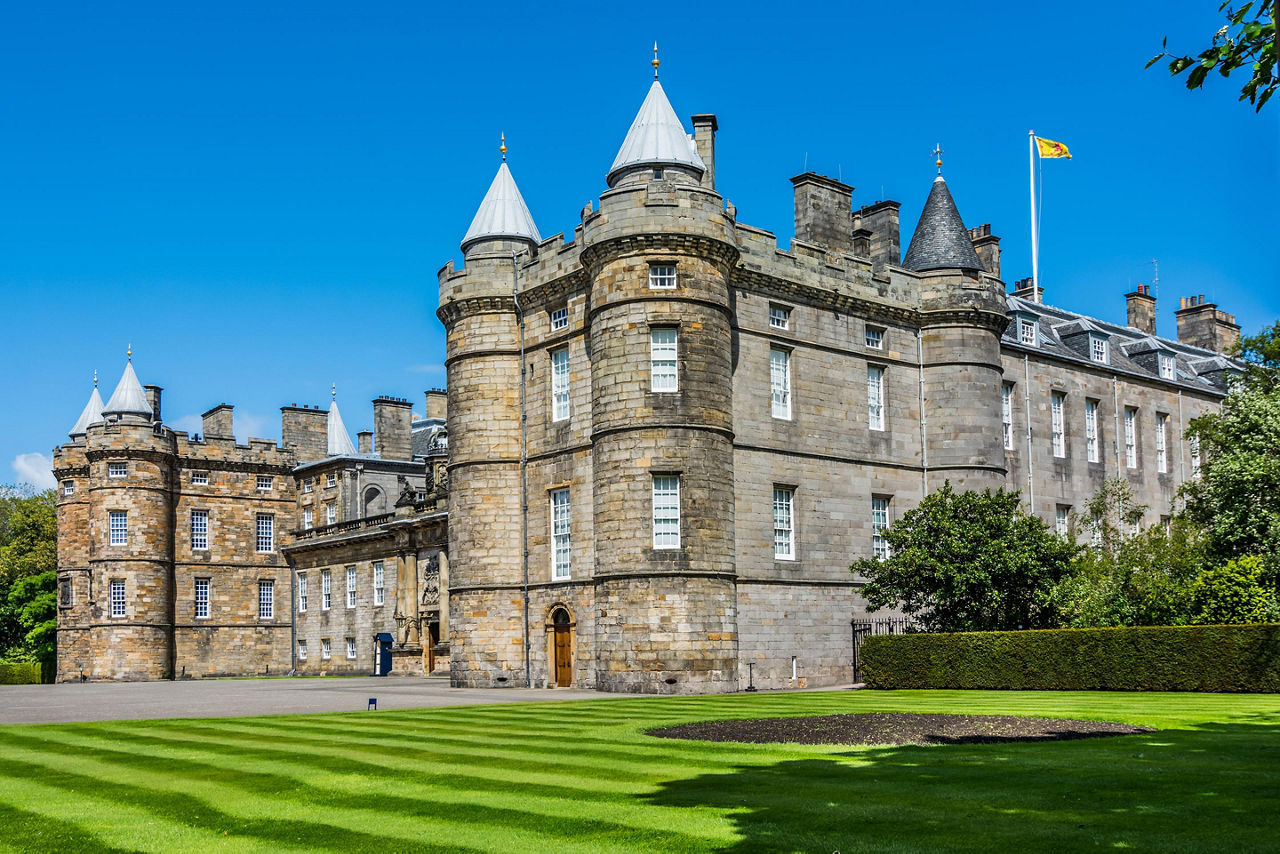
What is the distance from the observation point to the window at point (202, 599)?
58.9m

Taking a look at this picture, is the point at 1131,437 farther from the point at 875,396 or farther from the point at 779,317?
the point at 779,317

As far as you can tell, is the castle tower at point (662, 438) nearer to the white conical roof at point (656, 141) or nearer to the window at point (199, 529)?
the white conical roof at point (656, 141)

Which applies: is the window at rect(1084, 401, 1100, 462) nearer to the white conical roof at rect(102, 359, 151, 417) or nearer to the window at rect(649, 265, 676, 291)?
the window at rect(649, 265, 676, 291)

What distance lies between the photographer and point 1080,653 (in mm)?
26672

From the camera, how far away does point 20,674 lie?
60125 mm

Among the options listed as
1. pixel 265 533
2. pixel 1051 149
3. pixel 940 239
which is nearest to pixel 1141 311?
pixel 1051 149

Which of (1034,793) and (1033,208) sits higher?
(1033,208)

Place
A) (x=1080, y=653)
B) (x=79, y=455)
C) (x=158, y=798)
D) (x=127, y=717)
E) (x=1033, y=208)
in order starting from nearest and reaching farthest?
1. (x=158, y=798)
2. (x=127, y=717)
3. (x=1080, y=653)
4. (x=1033, y=208)
5. (x=79, y=455)

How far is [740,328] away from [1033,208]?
23954 millimetres

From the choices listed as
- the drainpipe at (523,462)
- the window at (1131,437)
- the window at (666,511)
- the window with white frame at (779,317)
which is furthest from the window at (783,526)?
the window at (1131,437)

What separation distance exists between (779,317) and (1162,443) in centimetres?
2134

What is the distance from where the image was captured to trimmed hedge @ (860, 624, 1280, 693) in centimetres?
2381

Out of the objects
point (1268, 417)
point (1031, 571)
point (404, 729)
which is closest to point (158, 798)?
point (404, 729)

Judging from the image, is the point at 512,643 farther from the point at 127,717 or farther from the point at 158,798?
the point at 158,798
